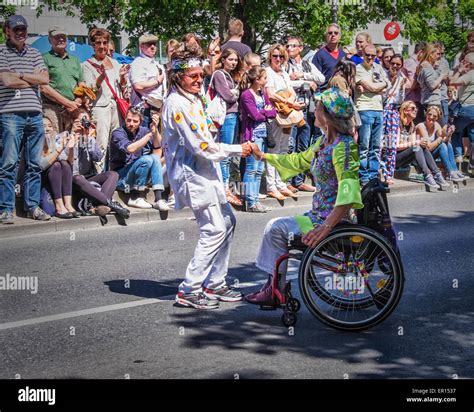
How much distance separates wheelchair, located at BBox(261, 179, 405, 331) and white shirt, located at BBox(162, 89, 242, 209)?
3.32 feet

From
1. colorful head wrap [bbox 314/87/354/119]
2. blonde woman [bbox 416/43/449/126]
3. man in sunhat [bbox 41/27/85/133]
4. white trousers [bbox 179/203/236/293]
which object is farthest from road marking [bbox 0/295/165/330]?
blonde woman [bbox 416/43/449/126]

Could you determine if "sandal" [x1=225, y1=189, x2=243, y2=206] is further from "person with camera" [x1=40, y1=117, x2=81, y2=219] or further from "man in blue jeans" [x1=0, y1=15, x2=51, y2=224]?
"man in blue jeans" [x1=0, y1=15, x2=51, y2=224]

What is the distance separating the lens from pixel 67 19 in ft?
155

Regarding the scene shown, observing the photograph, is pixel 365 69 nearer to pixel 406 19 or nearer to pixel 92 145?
pixel 92 145

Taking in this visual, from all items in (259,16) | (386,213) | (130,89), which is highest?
(259,16)

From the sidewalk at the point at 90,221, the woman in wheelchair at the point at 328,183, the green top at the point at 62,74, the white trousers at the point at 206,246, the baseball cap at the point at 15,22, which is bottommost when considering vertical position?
the sidewalk at the point at 90,221

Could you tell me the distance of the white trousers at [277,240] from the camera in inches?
316

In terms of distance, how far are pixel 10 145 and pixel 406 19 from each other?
19.5 m

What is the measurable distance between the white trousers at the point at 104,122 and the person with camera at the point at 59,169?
1.01 metres

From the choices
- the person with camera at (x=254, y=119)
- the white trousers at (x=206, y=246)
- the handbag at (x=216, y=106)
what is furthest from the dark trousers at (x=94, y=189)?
the white trousers at (x=206, y=246)

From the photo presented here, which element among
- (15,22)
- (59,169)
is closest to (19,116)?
(59,169)

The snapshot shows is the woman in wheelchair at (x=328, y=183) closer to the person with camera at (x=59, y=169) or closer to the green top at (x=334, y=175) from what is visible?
the green top at (x=334, y=175)
